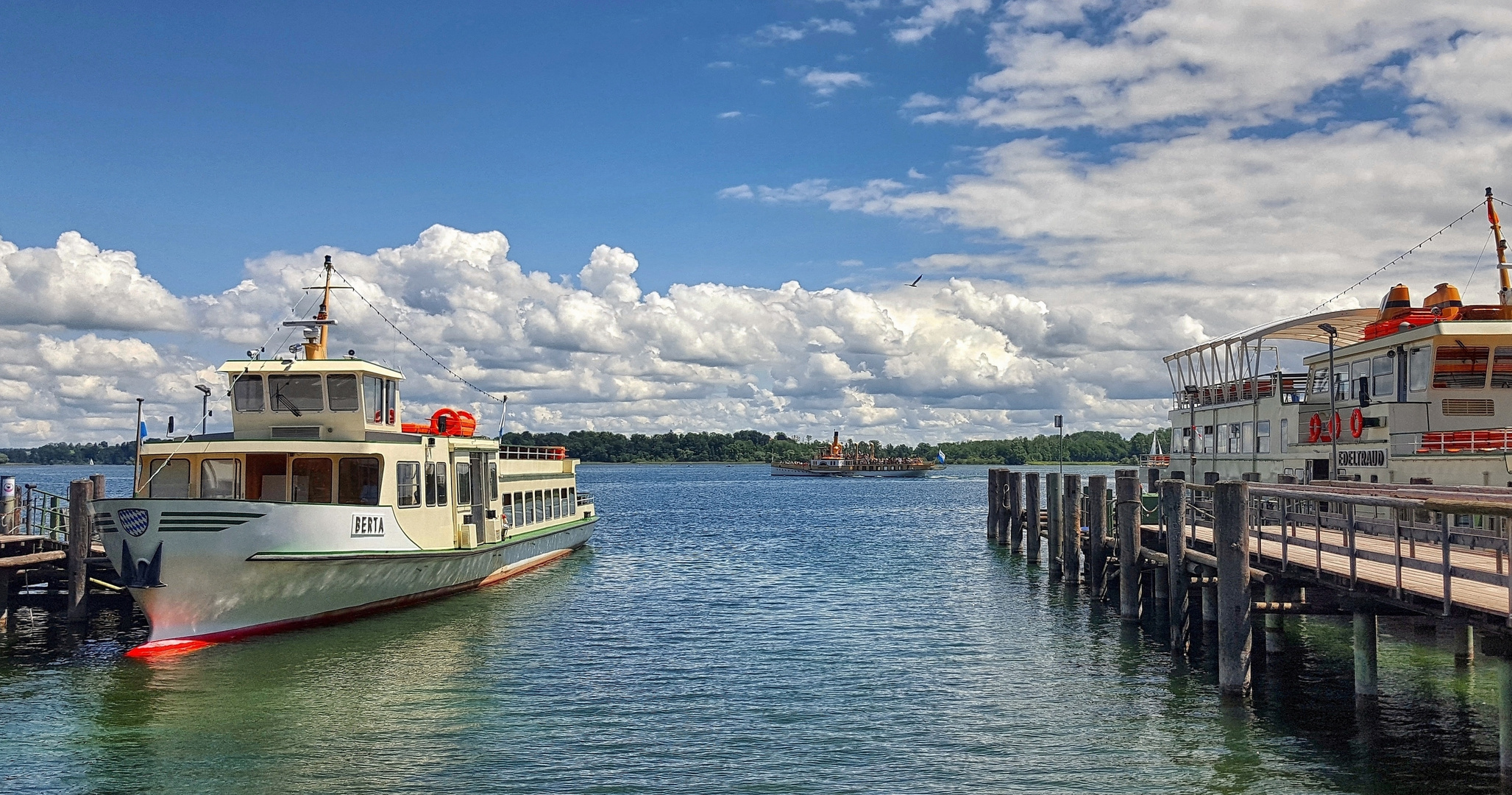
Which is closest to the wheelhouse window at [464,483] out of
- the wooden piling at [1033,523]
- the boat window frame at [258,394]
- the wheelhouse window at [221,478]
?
the boat window frame at [258,394]

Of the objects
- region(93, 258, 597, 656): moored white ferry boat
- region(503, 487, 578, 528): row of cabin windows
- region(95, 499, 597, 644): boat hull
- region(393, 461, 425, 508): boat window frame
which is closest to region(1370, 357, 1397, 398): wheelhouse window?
region(93, 258, 597, 656): moored white ferry boat

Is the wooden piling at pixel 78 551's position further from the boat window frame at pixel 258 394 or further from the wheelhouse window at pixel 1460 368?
the wheelhouse window at pixel 1460 368

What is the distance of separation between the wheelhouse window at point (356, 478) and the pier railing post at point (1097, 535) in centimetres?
2033

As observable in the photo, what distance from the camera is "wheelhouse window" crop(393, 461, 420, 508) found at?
29.2 meters

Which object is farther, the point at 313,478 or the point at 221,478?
the point at 313,478

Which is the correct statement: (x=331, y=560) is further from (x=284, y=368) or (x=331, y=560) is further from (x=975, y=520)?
(x=975, y=520)

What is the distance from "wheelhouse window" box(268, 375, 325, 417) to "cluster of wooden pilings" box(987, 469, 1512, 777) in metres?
21.6

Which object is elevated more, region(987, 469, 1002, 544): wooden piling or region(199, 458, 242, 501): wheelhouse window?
region(199, 458, 242, 501): wheelhouse window

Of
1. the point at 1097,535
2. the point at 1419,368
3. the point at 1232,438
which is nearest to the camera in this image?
the point at 1419,368

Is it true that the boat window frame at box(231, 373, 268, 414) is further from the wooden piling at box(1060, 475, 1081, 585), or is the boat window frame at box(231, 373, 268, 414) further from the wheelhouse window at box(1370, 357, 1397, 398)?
the wheelhouse window at box(1370, 357, 1397, 398)

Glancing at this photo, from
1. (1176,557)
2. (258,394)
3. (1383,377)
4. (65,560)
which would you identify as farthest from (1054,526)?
(65,560)

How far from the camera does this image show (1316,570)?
1867 centimetres

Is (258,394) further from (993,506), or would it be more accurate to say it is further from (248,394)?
(993,506)

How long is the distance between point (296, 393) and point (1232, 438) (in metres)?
33.3
